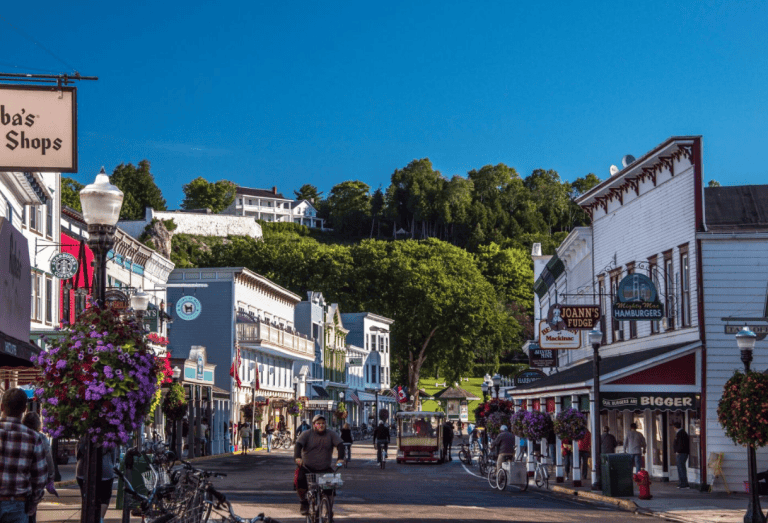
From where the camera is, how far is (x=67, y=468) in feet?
129

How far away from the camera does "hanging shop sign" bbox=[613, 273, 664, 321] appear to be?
28875mm

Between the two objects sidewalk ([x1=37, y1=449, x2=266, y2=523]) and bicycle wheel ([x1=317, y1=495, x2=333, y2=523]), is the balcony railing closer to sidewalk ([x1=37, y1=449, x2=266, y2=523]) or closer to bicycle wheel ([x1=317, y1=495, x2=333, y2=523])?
sidewalk ([x1=37, y1=449, x2=266, y2=523])

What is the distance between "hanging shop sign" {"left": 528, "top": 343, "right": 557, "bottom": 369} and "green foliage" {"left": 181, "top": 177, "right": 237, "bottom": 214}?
127 m

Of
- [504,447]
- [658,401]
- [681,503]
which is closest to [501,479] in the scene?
[504,447]

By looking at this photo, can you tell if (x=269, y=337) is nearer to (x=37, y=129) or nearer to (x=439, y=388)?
(x=439, y=388)

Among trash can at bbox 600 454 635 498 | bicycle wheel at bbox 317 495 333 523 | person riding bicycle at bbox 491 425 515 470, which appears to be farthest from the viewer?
person riding bicycle at bbox 491 425 515 470

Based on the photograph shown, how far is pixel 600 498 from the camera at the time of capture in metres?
25.5

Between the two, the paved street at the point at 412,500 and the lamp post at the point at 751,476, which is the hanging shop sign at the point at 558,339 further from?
the lamp post at the point at 751,476

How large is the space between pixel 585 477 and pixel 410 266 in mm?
59201

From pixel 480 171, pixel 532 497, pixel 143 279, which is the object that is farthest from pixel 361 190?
pixel 532 497

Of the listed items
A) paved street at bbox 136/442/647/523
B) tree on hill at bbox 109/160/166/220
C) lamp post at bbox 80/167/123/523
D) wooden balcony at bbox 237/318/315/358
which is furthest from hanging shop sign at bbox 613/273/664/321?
tree on hill at bbox 109/160/166/220

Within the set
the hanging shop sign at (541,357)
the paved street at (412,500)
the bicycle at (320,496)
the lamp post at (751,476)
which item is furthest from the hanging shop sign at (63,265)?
the lamp post at (751,476)

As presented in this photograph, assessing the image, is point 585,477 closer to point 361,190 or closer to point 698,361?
point 698,361

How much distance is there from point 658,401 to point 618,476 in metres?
4.23
